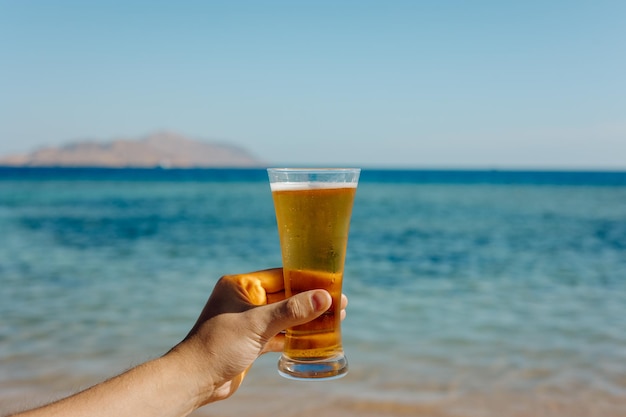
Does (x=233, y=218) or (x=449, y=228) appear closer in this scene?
(x=449, y=228)

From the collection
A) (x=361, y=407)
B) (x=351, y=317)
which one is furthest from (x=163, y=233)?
(x=361, y=407)

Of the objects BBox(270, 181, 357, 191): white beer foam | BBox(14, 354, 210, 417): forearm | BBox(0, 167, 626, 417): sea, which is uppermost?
BBox(270, 181, 357, 191): white beer foam

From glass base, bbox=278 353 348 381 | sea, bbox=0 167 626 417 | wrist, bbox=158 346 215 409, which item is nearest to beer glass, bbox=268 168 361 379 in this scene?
glass base, bbox=278 353 348 381

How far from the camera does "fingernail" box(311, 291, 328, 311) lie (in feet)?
6.23

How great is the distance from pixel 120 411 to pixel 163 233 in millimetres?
13594

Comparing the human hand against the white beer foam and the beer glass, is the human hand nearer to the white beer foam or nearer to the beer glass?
the beer glass

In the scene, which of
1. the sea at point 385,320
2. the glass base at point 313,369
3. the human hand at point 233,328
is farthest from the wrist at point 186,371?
the sea at point 385,320

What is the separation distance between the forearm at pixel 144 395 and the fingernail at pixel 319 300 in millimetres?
478

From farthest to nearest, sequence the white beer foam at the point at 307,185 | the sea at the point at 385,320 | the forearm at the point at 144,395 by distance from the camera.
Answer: the sea at the point at 385,320 < the white beer foam at the point at 307,185 < the forearm at the point at 144,395

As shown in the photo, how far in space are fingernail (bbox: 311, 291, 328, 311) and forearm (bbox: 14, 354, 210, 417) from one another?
0.48 m

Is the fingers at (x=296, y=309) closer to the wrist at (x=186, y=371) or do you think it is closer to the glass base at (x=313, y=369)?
the glass base at (x=313, y=369)

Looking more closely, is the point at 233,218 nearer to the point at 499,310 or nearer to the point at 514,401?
the point at 499,310

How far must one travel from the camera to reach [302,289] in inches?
80.5

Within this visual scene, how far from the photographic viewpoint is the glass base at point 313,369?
2.00 m
